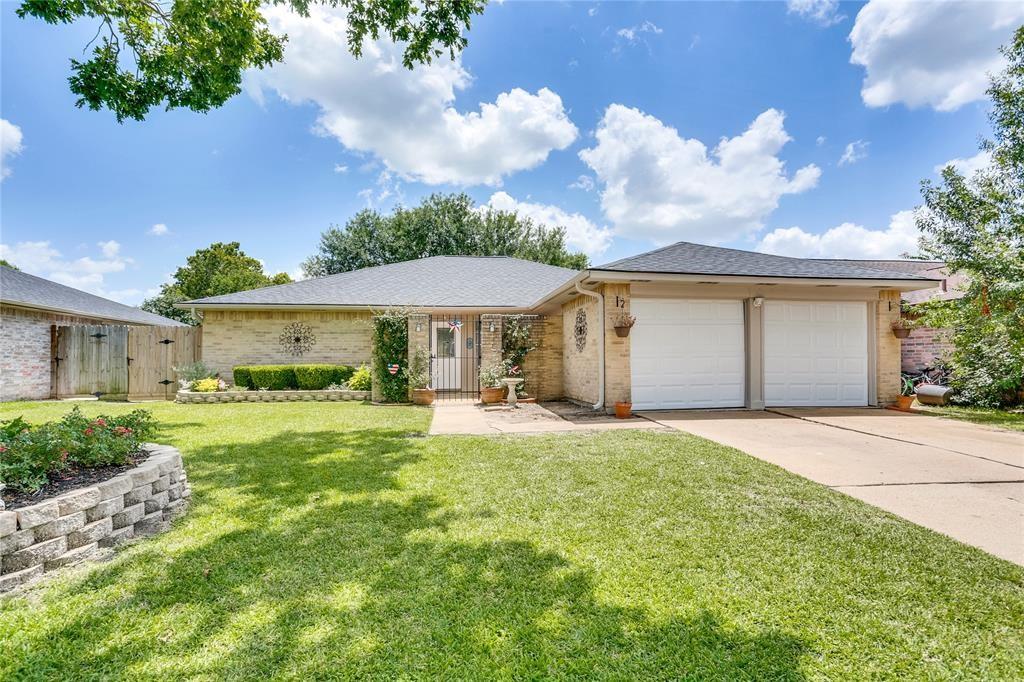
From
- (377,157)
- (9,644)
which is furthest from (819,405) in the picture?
(377,157)

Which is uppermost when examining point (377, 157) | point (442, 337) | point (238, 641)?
point (377, 157)

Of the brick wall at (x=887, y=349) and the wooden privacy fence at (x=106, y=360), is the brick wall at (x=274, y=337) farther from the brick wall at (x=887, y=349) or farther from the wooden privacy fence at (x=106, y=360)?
the brick wall at (x=887, y=349)

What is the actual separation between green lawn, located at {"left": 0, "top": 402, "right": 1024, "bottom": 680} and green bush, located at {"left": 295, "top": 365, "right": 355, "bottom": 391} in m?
8.24

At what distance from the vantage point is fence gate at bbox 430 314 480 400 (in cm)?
1300

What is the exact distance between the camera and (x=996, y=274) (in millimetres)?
9000

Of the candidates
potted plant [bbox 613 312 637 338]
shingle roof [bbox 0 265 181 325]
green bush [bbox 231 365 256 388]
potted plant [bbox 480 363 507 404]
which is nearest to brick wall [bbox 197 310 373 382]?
green bush [bbox 231 365 256 388]

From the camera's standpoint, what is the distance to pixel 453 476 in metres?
4.39

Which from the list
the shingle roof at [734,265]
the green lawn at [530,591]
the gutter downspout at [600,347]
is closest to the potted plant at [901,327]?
the shingle roof at [734,265]

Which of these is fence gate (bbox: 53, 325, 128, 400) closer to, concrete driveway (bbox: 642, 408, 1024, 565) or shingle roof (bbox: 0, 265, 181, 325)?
shingle roof (bbox: 0, 265, 181, 325)

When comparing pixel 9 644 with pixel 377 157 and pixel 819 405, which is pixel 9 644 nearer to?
pixel 819 405

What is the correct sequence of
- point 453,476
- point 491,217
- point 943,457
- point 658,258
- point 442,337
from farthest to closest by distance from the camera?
1. point 491,217
2. point 442,337
3. point 658,258
4. point 943,457
5. point 453,476

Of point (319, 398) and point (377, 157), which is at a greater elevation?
point (377, 157)

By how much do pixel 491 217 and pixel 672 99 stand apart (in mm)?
20699

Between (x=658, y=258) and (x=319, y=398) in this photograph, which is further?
(x=319, y=398)
